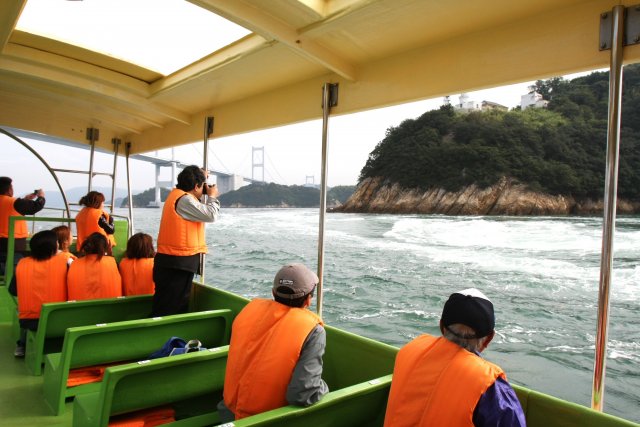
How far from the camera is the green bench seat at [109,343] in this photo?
209cm

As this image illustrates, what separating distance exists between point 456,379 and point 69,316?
7.81 ft

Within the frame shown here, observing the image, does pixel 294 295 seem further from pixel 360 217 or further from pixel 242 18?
pixel 360 217

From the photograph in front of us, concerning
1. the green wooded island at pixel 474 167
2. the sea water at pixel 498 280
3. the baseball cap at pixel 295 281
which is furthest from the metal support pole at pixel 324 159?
the green wooded island at pixel 474 167

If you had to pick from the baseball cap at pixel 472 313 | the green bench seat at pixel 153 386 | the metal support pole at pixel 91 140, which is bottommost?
the green bench seat at pixel 153 386

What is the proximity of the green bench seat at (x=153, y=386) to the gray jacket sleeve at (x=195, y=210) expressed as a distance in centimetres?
102

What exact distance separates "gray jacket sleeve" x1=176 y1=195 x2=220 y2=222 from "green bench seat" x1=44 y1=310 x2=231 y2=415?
597 mm

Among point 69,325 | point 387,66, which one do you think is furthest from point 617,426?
point 69,325

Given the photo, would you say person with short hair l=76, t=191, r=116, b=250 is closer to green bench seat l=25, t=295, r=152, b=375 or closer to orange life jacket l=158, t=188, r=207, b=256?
green bench seat l=25, t=295, r=152, b=375

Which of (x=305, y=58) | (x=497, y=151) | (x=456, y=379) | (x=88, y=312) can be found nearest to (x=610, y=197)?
(x=456, y=379)

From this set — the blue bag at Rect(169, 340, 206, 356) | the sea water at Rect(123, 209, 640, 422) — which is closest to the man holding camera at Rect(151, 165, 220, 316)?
the blue bag at Rect(169, 340, 206, 356)

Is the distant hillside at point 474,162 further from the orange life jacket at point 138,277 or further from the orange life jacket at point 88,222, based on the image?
the orange life jacket at point 138,277

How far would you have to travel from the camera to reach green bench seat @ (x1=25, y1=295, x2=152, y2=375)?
8.22ft

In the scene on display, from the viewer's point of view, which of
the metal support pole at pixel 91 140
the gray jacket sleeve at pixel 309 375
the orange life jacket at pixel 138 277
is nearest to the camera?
the gray jacket sleeve at pixel 309 375

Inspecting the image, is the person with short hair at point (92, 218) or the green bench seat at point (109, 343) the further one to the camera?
the person with short hair at point (92, 218)
